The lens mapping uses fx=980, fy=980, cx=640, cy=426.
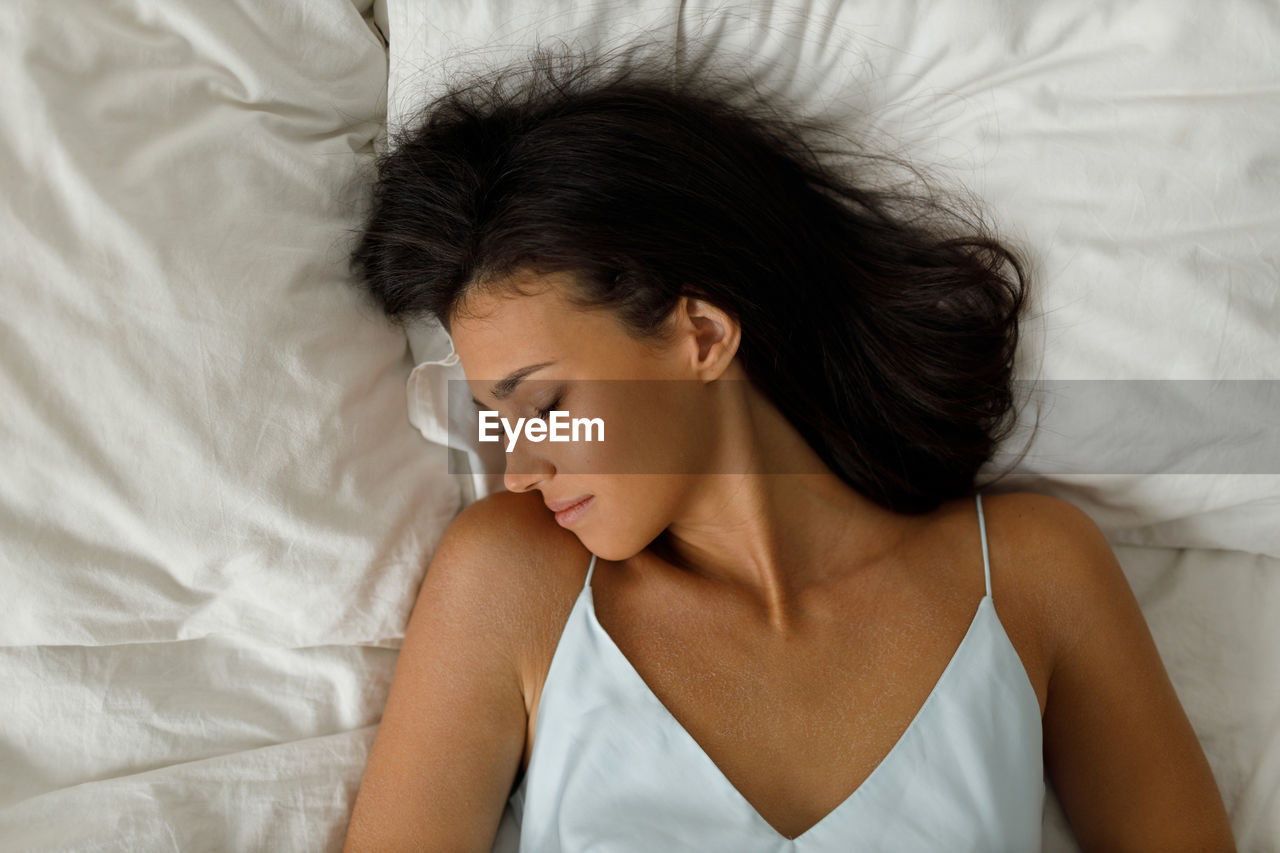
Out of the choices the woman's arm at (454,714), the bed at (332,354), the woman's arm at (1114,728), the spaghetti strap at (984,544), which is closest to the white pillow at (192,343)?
the bed at (332,354)

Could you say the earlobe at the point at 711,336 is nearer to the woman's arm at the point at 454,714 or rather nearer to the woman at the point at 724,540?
the woman at the point at 724,540

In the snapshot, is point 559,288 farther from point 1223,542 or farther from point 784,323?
point 1223,542

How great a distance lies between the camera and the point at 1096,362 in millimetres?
1315

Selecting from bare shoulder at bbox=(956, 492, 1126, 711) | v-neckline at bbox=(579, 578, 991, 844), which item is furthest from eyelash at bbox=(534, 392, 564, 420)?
bare shoulder at bbox=(956, 492, 1126, 711)

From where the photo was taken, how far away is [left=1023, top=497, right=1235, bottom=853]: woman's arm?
1179 millimetres

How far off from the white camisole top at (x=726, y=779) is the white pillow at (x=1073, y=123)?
1.21ft

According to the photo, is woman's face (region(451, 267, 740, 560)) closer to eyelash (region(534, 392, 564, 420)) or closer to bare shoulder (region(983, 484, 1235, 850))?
eyelash (region(534, 392, 564, 420))

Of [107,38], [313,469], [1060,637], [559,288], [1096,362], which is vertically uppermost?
[107,38]

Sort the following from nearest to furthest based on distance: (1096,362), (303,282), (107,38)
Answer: (107,38) < (303,282) < (1096,362)

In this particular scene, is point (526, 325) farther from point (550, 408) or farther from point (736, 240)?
point (736, 240)

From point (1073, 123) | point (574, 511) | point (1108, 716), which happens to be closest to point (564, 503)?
point (574, 511)

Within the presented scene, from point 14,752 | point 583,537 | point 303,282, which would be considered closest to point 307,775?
point 14,752

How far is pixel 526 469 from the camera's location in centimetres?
113

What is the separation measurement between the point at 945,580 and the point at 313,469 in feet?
2.64
